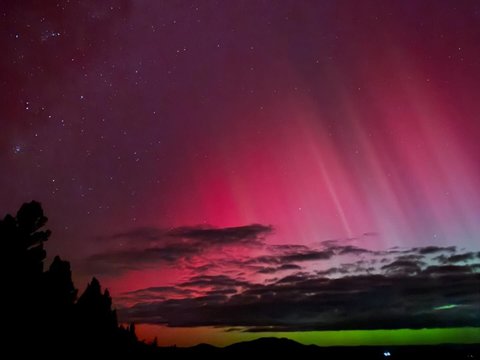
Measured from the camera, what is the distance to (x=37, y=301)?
28.9 meters

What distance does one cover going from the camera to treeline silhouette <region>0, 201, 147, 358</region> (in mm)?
27047

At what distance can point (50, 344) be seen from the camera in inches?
1133

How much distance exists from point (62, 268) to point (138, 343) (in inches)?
1031

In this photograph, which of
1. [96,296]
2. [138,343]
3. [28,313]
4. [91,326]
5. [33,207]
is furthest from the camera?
[138,343]

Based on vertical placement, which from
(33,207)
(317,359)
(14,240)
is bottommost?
(317,359)

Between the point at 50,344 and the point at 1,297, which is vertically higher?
the point at 1,297

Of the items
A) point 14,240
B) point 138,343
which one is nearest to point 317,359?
point 138,343

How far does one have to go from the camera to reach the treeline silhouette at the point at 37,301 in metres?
27.0

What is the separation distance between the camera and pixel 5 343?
83.5 feet

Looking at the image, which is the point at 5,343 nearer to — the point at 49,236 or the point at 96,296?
the point at 49,236

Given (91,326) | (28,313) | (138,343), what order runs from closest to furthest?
(28,313)
(91,326)
(138,343)

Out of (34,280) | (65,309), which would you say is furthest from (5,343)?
(65,309)

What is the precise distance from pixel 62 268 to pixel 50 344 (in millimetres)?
5850

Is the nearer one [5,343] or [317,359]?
[5,343]
